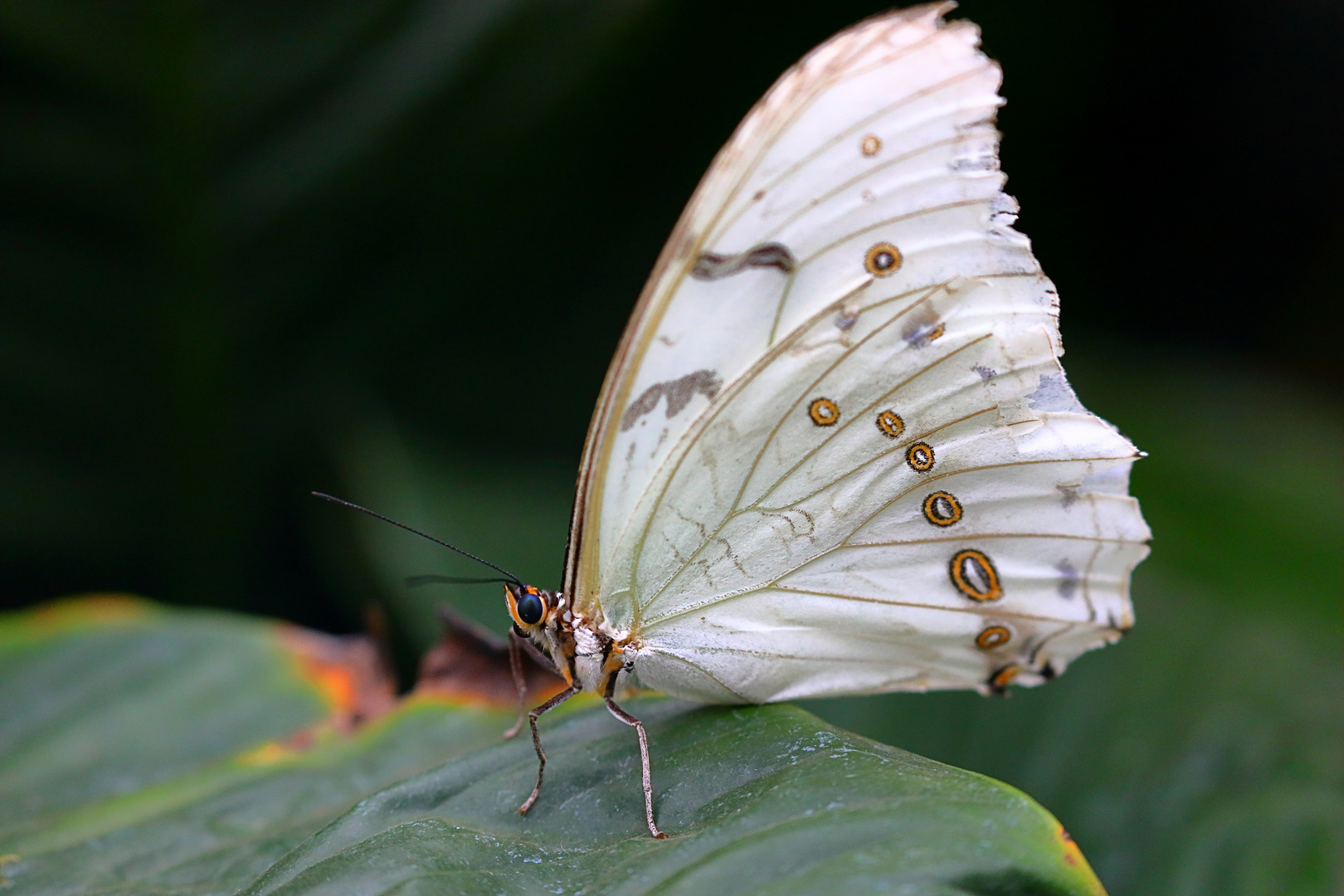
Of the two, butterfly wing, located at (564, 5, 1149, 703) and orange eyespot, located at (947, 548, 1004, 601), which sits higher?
butterfly wing, located at (564, 5, 1149, 703)

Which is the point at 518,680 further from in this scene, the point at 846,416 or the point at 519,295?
the point at 519,295

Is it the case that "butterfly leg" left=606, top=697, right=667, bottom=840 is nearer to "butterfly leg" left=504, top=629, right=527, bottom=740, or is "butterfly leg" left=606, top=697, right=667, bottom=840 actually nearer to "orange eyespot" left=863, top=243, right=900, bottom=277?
"butterfly leg" left=504, top=629, right=527, bottom=740

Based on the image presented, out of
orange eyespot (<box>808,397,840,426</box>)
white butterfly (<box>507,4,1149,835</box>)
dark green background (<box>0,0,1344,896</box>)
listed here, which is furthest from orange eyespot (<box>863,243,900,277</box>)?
dark green background (<box>0,0,1344,896</box>)

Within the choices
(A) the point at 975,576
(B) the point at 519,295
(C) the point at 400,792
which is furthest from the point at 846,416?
(B) the point at 519,295

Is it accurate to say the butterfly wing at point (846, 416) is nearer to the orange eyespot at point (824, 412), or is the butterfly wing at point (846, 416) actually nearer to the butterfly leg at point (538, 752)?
the orange eyespot at point (824, 412)

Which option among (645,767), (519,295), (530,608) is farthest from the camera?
(519,295)

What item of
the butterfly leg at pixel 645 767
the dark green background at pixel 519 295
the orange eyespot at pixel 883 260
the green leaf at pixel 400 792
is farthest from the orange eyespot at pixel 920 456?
the dark green background at pixel 519 295

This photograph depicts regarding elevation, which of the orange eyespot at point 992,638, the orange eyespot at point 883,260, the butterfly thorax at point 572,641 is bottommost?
the orange eyespot at point 992,638
